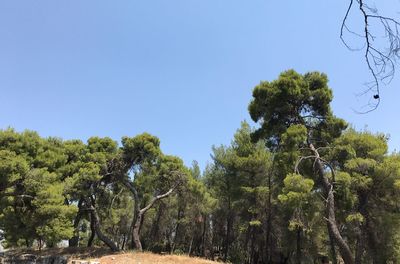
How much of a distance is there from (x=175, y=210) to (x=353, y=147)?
17159mm

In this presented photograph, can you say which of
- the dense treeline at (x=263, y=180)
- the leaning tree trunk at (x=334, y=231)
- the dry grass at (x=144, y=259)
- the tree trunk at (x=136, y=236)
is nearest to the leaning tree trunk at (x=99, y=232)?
the dense treeline at (x=263, y=180)

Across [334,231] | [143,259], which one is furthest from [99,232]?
[334,231]

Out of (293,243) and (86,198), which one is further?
(293,243)

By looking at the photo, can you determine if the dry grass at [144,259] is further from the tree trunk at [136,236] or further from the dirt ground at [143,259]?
the tree trunk at [136,236]

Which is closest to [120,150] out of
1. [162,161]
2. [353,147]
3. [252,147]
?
[162,161]

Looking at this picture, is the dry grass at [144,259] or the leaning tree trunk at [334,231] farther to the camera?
the dry grass at [144,259]

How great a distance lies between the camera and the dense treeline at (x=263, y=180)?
1366 cm

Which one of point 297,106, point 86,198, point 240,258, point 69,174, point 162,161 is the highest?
point 297,106

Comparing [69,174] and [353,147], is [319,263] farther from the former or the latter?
[69,174]

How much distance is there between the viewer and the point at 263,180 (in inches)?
869

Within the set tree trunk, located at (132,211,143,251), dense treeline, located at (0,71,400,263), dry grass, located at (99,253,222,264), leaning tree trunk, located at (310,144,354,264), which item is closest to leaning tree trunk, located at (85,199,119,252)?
dense treeline, located at (0,71,400,263)

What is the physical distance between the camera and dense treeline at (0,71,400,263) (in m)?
13.7

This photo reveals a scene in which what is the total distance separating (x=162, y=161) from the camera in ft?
65.6

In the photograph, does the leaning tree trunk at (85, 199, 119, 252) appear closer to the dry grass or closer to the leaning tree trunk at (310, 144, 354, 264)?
the dry grass
